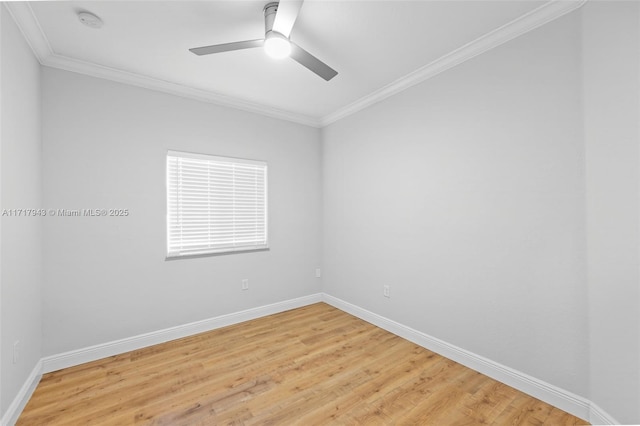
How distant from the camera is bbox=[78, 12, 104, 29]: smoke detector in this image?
186 cm

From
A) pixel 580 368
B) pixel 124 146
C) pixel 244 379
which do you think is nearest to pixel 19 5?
pixel 124 146

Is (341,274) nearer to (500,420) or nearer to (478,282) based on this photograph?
(478,282)

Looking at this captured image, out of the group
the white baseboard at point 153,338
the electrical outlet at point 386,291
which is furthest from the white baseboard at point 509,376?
the white baseboard at point 153,338

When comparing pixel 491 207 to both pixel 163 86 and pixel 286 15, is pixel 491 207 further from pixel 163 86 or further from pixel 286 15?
pixel 163 86

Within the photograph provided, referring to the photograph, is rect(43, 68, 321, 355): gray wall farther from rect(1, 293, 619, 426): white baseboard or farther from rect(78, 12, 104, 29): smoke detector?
rect(78, 12, 104, 29): smoke detector

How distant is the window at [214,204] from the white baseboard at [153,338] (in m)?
0.81

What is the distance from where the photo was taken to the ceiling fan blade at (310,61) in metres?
1.87

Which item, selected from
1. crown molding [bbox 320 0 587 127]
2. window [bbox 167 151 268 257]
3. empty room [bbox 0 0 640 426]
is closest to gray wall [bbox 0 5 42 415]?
empty room [bbox 0 0 640 426]

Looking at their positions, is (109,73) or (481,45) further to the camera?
(109,73)

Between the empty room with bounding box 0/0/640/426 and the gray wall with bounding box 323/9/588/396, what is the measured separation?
0.02 m

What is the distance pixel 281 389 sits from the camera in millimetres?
2057

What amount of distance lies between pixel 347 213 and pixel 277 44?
2.29m

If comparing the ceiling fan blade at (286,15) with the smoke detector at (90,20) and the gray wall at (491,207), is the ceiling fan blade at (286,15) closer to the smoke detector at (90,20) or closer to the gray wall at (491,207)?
the smoke detector at (90,20)

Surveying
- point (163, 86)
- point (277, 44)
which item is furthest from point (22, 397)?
point (277, 44)
